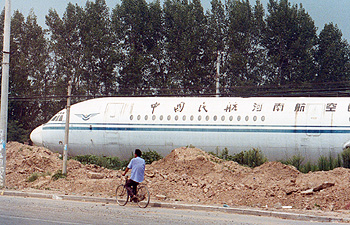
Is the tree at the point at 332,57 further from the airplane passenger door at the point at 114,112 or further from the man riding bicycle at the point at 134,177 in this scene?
the man riding bicycle at the point at 134,177

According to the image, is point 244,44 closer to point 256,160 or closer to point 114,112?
point 114,112

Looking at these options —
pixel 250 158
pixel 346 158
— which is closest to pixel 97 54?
pixel 250 158

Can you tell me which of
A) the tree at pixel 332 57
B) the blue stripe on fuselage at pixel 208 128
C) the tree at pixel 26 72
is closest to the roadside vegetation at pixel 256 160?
the blue stripe on fuselage at pixel 208 128

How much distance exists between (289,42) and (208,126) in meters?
29.8

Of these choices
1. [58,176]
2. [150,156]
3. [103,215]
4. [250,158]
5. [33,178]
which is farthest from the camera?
[150,156]

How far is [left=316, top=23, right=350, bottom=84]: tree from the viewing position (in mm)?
59094

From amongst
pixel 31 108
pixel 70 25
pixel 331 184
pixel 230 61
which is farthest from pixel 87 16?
pixel 331 184

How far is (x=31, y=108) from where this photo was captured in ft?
199

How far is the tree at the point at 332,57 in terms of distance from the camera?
194ft

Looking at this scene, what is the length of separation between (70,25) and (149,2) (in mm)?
9411

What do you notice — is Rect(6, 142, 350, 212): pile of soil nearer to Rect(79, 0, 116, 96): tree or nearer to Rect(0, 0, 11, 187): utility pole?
Rect(0, 0, 11, 187): utility pole

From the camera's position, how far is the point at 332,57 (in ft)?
195

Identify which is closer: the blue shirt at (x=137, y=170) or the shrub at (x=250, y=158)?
the blue shirt at (x=137, y=170)

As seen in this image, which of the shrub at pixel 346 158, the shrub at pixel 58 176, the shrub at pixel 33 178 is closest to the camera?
the shrub at pixel 58 176
